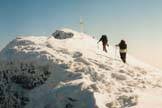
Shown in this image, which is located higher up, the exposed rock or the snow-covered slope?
the exposed rock

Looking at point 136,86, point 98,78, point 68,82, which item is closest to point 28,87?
point 68,82

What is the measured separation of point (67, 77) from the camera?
95.1 feet

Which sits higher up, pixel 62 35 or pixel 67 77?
pixel 62 35

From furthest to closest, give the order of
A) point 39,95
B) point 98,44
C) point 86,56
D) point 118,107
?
point 98,44 → point 86,56 → point 39,95 → point 118,107

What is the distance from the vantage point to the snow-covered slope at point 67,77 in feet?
Answer: 86.2

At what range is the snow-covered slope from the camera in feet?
86.2

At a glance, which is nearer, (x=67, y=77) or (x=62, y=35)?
(x=67, y=77)

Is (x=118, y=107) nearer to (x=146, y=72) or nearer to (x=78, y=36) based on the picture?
(x=146, y=72)

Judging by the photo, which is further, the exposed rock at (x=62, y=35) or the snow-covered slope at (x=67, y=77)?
the exposed rock at (x=62, y=35)

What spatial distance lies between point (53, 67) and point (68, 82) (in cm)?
309

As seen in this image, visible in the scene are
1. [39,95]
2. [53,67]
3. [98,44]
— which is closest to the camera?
[39,95]

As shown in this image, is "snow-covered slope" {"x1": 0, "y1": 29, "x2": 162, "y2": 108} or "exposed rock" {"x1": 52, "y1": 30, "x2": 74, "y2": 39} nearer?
"snow-covered slope" {"x1": 0, "y1": 29, "x2": 162, "y2": 108}

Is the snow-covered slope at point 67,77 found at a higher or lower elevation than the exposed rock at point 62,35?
lower

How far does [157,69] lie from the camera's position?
121ft
